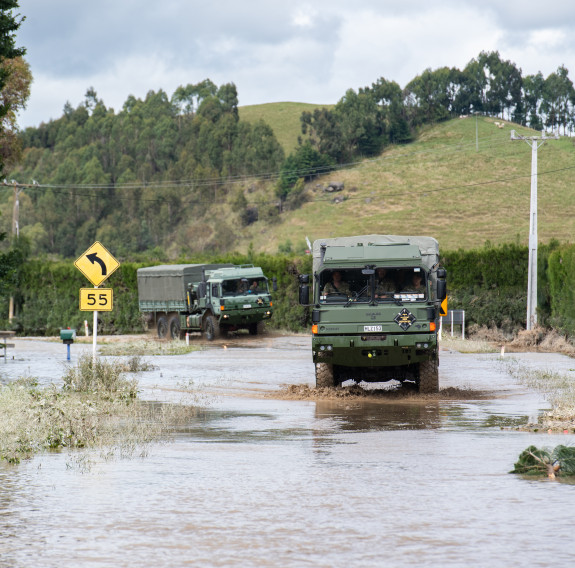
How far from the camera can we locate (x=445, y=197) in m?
106

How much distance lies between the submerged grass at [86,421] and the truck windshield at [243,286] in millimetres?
23259

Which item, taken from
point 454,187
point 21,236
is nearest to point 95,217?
point 454,187

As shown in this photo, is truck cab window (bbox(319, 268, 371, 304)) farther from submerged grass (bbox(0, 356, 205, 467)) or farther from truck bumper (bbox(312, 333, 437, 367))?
submerged grass (bbox(0, 356, 205, 467))

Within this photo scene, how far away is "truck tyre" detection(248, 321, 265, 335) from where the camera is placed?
44562mm

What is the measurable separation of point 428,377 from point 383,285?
191 centimetres

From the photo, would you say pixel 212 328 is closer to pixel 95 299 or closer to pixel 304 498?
pixel 95 299

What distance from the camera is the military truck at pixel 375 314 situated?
18.6m

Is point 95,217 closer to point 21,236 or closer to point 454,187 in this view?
point 454,187

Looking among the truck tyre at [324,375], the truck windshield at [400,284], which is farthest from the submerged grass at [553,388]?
the truck tyre at [324,375]

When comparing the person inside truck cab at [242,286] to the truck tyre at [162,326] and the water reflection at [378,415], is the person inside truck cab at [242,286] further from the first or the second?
the water reflection at [378,415]

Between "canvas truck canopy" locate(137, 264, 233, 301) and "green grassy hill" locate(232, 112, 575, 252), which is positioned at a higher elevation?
"green grassy hill" locate(232, 112, 575, 252)

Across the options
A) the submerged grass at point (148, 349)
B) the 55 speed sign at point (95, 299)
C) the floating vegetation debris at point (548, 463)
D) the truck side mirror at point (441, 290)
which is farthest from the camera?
the submerged grass at point (148, 349)

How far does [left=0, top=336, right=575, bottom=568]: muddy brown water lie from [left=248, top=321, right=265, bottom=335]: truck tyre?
92.3 feet


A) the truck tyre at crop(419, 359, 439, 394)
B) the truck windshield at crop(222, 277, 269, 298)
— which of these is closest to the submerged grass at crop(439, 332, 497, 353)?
the truck windshield at crop(222, 277, 269, 298)
